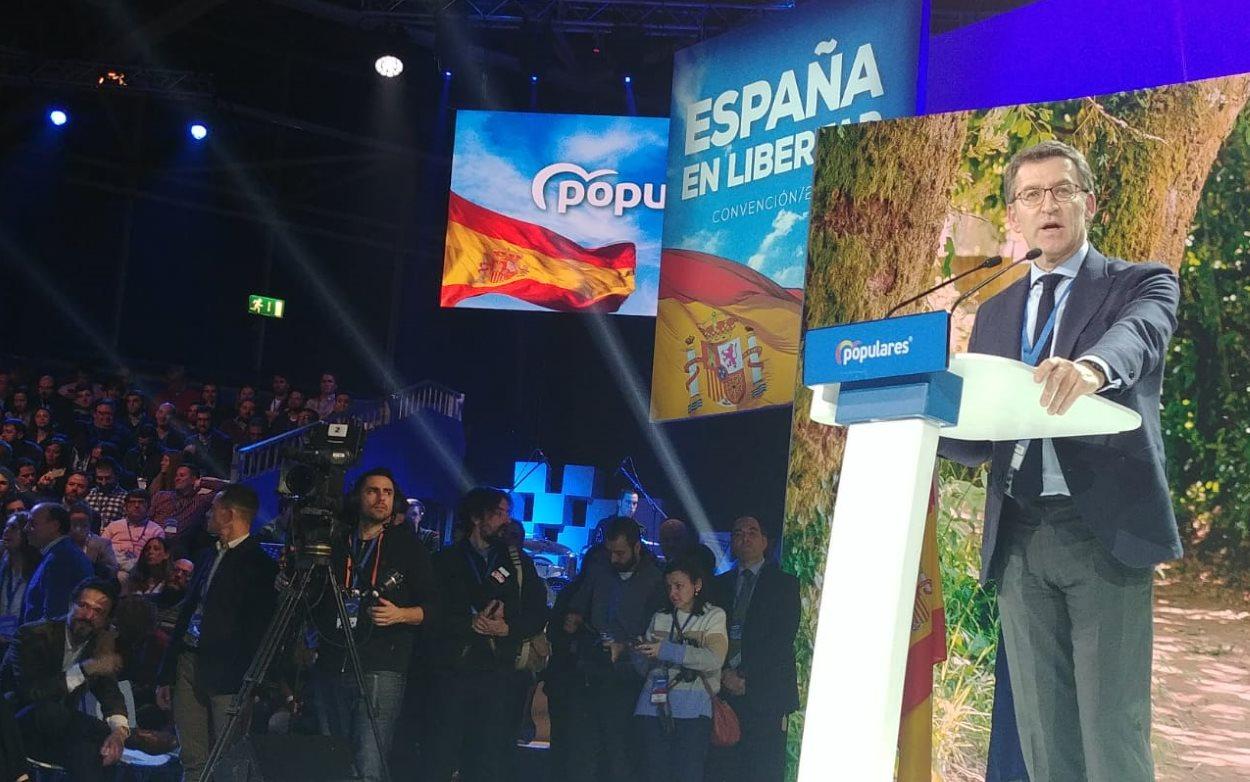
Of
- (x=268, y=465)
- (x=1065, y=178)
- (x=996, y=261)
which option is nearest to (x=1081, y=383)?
(x=996, y=261)

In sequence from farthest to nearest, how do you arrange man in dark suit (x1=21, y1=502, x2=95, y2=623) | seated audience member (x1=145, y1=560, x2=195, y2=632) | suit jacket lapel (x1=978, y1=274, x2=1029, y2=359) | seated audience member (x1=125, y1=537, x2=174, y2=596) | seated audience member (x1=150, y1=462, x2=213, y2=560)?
1. seated audience member (x1=150, y1=462, x2=213, y2=560)
2. seated audience member (x1=125, y1=537, x2=174, y2=596)
3. seated audience member (x1=145, y1=560, x2=195, y2=632)
4. man in dark suit (x1=21, y1=502, x2=95, y2=623)
5. suit jacket lapel (x1=978, y1=274, x2=1029, y2=359)

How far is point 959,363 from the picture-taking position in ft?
5.37

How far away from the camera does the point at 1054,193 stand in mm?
3215

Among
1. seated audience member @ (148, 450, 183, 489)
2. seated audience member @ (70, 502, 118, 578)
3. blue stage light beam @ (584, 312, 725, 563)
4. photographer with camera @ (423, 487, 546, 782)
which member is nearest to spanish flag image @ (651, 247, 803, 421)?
photographer with camera @ (423, 487, 546, 782)

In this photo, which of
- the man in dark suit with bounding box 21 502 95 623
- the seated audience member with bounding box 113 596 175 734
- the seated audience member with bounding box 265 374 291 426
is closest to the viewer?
the seated audience member with bounding box 113 596 175 734

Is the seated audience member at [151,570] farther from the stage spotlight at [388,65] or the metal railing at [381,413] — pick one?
the stage spotlight at [388,65]

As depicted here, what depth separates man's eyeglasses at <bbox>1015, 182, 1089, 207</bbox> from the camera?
10.5ft

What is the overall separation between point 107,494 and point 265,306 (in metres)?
6.90

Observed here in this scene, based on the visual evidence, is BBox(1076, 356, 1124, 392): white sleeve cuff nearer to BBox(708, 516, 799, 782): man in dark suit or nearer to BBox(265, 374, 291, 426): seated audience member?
BBox(708, 516, 799, 782): man in dark suit

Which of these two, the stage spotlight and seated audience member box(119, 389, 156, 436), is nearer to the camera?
seated audience member box(119, 389, 156, 436)

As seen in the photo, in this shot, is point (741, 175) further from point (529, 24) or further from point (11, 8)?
point (11, 8)

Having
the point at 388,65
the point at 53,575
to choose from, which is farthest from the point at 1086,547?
the point at 388,65

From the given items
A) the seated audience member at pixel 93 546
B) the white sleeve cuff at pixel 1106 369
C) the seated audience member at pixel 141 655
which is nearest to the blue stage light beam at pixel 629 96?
the seated audience member at pixel 93 546

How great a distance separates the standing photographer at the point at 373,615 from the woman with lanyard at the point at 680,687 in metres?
0.92
